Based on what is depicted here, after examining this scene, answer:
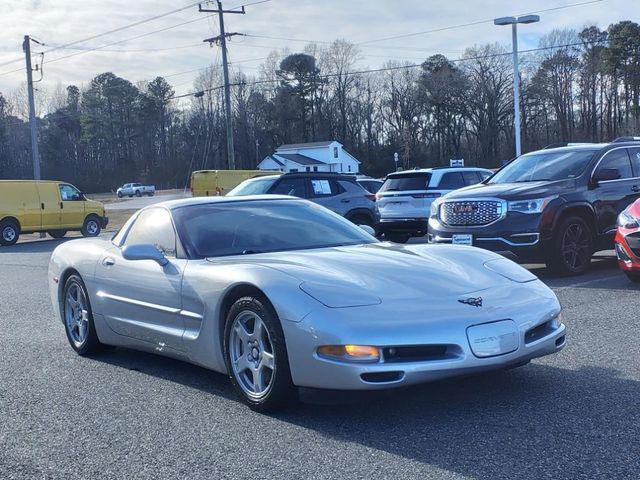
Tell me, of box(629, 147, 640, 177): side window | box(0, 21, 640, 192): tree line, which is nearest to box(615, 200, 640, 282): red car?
box(629, 147, 640, 177): side window

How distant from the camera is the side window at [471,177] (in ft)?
53.6

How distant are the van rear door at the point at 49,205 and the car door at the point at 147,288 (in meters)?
20.2

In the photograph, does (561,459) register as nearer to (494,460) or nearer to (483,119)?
(494,460)

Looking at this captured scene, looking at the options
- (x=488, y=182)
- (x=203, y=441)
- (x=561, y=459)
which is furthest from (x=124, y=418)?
(x=488, y=182)

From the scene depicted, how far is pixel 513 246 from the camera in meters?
9.73

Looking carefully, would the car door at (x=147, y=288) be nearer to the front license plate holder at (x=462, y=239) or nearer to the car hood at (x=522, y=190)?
the front license plate holder at (x=462, y=239)

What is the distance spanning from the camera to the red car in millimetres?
8375

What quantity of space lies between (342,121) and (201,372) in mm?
88731

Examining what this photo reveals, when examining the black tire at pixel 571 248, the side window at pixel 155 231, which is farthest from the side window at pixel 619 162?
the side window at pixel 155 231

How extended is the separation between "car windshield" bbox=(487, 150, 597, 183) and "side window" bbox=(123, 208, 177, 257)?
620cm

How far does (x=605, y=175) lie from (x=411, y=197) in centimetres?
566

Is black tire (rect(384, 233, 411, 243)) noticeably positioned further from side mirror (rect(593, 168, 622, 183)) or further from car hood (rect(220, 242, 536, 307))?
car hood (rect(220, 242, 536, 307))

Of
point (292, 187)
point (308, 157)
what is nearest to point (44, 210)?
point (292, 187)

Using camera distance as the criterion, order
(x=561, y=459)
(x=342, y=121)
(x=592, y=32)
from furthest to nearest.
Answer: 1. (x=342, y=121)
2. (x=592, y=32)
3. (x=561, y=459)
